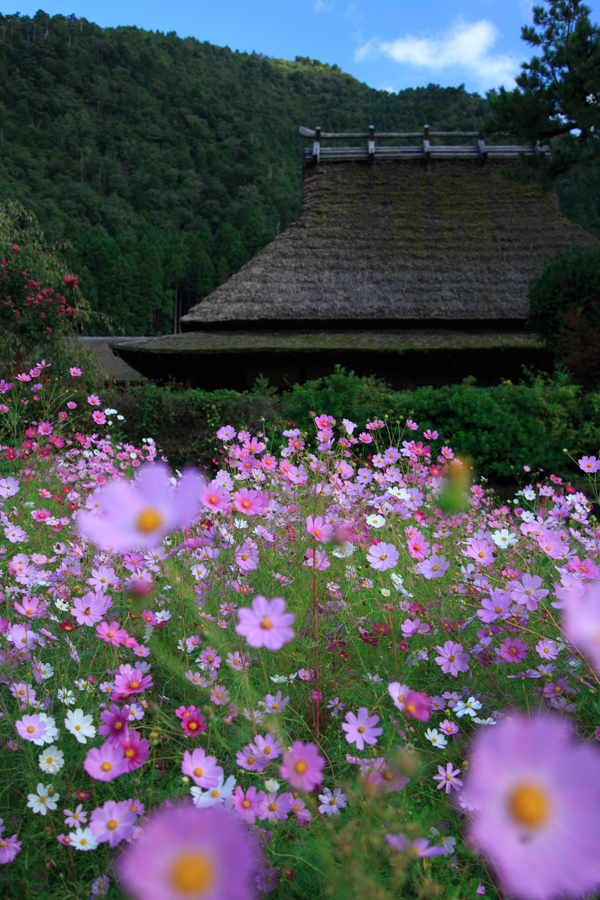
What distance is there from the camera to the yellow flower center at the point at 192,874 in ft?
0.92

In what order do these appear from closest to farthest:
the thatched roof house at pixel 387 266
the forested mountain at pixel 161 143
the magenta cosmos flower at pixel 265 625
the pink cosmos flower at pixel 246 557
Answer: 1. the magenta cosmos flower at pixel 265 625
2. the pink cosmos flower at pixel 246 557
3. the thatched roof house at pixel 387 266
4. the forested mountain at pixel 161 143

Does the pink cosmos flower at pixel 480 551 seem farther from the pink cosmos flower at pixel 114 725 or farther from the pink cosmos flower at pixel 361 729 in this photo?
the pink cosmos flower at pixel 114 725

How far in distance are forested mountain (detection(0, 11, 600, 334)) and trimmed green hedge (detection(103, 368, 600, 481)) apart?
2001 centimetres

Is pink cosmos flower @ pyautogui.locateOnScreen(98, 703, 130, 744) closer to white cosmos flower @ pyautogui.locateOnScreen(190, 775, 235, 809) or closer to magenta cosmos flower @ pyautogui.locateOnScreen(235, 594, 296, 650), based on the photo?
white cosmos flower @ pyautogui.locateOnScreen(190, 775, 235, 809)

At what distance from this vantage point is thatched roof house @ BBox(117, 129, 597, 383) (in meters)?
10.4

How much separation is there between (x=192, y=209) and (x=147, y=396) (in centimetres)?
4060

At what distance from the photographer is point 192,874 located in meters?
0.29

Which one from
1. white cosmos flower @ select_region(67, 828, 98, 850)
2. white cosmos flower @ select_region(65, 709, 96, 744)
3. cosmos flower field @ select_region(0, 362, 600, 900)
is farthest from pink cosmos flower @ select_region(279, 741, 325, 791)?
white cosmos flower @ select_region(65, 709, 96, 744)

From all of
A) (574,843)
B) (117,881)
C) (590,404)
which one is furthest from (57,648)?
(590,404)

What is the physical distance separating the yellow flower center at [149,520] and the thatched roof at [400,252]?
35.4 feet

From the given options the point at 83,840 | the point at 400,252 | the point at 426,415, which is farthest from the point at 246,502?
the point at 400,252

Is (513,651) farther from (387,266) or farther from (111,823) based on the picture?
(387,266)

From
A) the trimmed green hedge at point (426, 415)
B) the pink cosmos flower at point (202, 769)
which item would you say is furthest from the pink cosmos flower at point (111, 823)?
the trimmed green hedge at point (426, 415)

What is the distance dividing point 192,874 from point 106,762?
60cm
